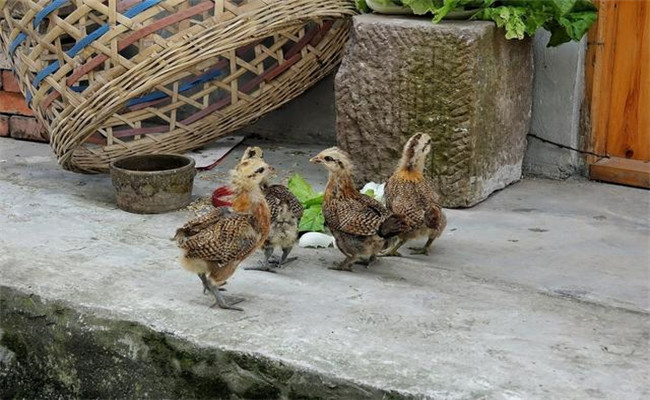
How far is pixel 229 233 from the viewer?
416 cm

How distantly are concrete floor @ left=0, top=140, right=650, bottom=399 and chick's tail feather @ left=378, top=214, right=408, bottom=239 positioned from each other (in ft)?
0.76

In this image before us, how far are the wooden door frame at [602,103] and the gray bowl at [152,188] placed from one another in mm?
2309

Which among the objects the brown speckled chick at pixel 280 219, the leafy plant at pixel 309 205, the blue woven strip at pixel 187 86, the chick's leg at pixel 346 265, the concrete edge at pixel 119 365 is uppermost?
the blue woven strip at pixel 187 86

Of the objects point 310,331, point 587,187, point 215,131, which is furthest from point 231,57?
point 310,331

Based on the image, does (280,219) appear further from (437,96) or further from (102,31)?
(102,31)

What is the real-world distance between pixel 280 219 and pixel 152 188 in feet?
3.61

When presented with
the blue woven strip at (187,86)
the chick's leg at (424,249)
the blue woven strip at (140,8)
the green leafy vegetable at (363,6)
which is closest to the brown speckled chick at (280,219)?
the chick's leg at (424,249)

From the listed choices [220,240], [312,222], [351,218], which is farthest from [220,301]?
[312,222]

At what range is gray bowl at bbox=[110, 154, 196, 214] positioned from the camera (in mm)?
5535

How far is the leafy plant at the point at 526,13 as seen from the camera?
216 inches

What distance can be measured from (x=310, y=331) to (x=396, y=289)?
65cm

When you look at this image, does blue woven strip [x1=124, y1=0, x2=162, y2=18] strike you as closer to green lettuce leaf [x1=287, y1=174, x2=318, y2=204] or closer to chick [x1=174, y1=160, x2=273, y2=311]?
green lettuce leaf [x1=287, y1=174, x2=318, y2=204]

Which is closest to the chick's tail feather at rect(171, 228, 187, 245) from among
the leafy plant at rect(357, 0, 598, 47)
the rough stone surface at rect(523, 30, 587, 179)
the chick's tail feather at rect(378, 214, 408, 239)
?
the chick's tail feather at rect(378, 214, 408, 239)

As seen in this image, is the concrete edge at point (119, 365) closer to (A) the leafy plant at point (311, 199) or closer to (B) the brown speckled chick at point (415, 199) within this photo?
(B) the brown speckled chick at point (415, 199)
